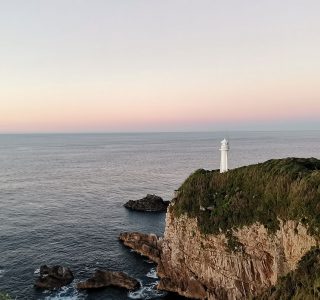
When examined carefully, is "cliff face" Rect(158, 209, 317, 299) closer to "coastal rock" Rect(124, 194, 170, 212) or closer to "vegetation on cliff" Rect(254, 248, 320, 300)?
"vegetation on cliff" Rect(254, 248, 320, 300)

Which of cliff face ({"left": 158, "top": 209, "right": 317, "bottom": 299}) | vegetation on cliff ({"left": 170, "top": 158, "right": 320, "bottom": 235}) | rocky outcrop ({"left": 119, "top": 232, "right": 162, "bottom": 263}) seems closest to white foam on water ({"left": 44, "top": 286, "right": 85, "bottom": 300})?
cliff face ({"left": 158, "top": 209, "right": 317, "bottom": 299})

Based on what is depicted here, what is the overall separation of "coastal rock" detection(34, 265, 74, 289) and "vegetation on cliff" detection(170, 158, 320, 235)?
19004 millimetres

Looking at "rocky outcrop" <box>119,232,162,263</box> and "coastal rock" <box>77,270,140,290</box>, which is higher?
"rocky outcrop" <box>119,232,162,263</box>

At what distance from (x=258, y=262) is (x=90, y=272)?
2780cm

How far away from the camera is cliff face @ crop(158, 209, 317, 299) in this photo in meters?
40.7

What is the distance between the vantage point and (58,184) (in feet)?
422

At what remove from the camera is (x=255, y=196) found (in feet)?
156

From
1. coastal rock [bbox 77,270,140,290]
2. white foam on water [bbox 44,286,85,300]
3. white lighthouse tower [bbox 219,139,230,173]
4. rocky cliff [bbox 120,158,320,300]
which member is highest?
white lighthouse tower [bbox 219,139,230,173]

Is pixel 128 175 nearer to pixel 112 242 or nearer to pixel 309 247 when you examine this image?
pixel 112 242

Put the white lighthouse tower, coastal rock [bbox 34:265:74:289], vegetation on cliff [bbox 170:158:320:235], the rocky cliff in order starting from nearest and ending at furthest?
the rocky cliff < vegetation on cliff [bbox 170:158:320:235] < coastal rock [bbox 34:265:74:289] < the white lighthouse tower

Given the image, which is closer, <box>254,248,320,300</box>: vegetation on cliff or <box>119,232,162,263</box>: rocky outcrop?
<box>254,248,320,300</box>: vegetation on cliff

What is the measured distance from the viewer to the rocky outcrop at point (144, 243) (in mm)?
64938

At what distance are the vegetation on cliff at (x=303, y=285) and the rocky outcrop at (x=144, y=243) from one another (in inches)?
1428

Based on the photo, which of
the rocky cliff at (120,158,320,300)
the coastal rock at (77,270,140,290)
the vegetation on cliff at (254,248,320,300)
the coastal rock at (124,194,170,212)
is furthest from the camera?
the coastal rock at (124,194,170,212)
